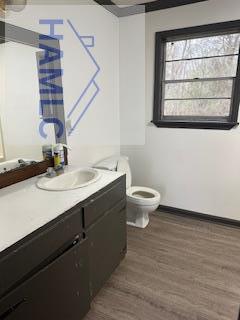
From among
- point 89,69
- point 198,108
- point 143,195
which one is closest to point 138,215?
point 143,195

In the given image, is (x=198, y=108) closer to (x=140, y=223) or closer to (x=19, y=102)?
(x=140, y=223)

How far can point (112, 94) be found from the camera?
109 inches

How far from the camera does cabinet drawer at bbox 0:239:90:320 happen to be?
97 centimetres

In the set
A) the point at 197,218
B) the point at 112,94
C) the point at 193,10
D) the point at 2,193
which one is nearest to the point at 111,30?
the point at 112,94

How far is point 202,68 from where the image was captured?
8.04 feet

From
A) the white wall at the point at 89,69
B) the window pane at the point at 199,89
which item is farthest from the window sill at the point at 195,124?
the white wall at the point at 89,69

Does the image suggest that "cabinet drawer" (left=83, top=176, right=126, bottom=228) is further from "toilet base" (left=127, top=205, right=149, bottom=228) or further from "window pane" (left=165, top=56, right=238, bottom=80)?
"window pane" (left=165, top=56, right=238, bottom=80)

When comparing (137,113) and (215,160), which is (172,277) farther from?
(137,113)

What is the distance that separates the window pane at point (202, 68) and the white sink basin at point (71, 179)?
1577 millimetres

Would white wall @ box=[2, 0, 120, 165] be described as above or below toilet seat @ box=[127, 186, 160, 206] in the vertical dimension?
above

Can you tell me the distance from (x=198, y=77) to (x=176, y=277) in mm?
2025

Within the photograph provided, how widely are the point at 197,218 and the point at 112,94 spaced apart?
185cm

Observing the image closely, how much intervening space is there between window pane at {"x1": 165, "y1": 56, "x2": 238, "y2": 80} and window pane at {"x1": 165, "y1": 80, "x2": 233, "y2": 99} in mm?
76

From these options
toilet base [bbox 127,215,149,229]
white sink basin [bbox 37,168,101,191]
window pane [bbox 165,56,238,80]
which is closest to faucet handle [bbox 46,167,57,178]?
white sink basin [bbox 37,168,101,191]
